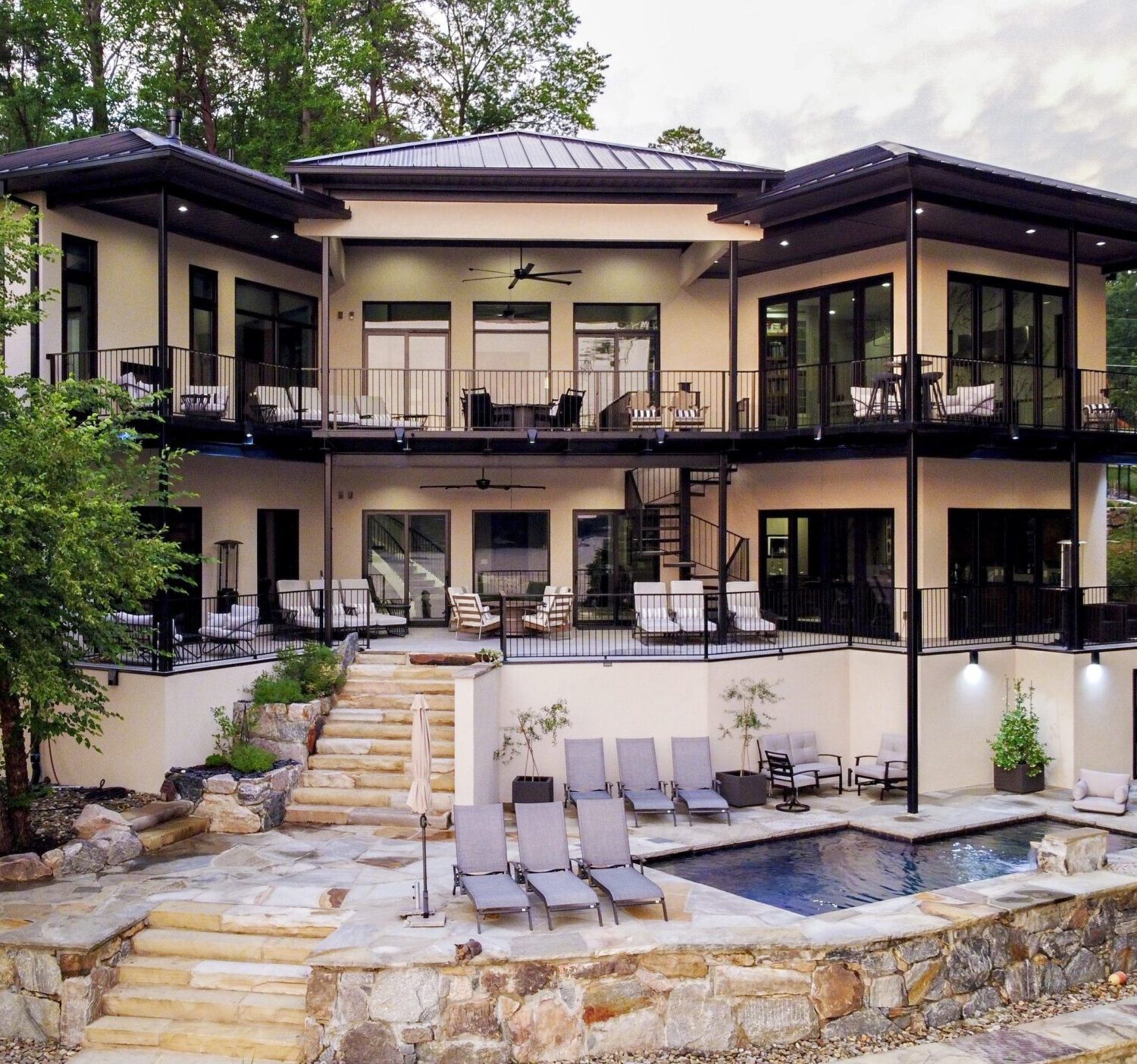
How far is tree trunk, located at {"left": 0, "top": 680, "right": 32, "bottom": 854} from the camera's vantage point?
11.3 metres

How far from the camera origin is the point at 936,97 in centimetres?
4706

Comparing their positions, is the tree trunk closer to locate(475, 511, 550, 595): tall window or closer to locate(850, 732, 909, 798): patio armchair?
locate(475, 511, 550, 595): tall window

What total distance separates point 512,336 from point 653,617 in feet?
22.2

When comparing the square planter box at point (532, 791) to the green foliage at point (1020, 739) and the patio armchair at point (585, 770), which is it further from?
the green foliage at point (1020, 739)

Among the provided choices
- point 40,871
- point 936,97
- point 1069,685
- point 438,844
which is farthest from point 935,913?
point 936,97

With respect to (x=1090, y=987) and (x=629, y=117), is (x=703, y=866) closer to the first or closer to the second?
(x=1090, y=987)

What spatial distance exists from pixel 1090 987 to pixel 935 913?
2169 millimetres

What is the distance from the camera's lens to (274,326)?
19344 mm

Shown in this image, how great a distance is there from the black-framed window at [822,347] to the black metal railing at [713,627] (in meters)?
3.18

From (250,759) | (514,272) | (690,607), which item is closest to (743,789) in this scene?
(690,607)

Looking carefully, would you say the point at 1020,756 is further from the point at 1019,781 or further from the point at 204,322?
the point at 204,322

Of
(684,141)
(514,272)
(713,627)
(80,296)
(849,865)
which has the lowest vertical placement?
(849,865)

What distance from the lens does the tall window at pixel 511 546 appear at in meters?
20.1

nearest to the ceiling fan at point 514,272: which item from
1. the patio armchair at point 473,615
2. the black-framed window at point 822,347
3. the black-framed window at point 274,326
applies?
the black-framed window at point 274,326
